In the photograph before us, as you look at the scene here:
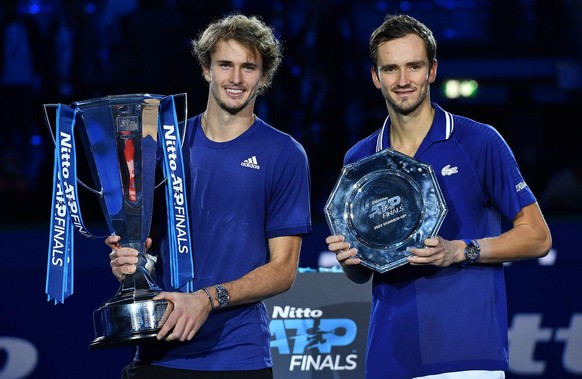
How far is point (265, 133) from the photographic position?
3.74m

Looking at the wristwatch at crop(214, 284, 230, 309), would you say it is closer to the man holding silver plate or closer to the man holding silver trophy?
the man holding silver trophy

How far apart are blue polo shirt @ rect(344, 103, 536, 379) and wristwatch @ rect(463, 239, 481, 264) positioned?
13 cm

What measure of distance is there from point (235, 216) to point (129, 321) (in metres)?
0.53

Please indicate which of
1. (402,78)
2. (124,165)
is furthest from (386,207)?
(124,165)

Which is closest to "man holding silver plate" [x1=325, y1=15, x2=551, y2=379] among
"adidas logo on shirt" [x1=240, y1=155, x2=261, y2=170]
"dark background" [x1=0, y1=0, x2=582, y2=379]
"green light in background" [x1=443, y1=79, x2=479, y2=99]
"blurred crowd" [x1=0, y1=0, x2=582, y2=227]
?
"adidas logo on shirt" [x1=240, y1=155, x2=261, y2=170]

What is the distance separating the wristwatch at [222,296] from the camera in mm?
3404

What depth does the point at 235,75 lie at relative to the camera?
11.9 feet

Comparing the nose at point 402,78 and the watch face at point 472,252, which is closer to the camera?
the watch face at point 472,252

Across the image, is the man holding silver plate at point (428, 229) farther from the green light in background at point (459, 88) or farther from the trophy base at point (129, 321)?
the green light in background at point (459, 88)

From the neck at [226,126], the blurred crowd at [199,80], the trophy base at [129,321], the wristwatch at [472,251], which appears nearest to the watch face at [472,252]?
the wristwatch at [472,251]

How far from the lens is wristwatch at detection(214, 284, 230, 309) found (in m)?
3.40

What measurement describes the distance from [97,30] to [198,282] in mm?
6164

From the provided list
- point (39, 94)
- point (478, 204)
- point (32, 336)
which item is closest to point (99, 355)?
point (32, 336)

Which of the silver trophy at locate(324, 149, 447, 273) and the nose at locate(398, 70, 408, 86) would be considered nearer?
the silver trophy at locate(324, 149, 447, 273)
